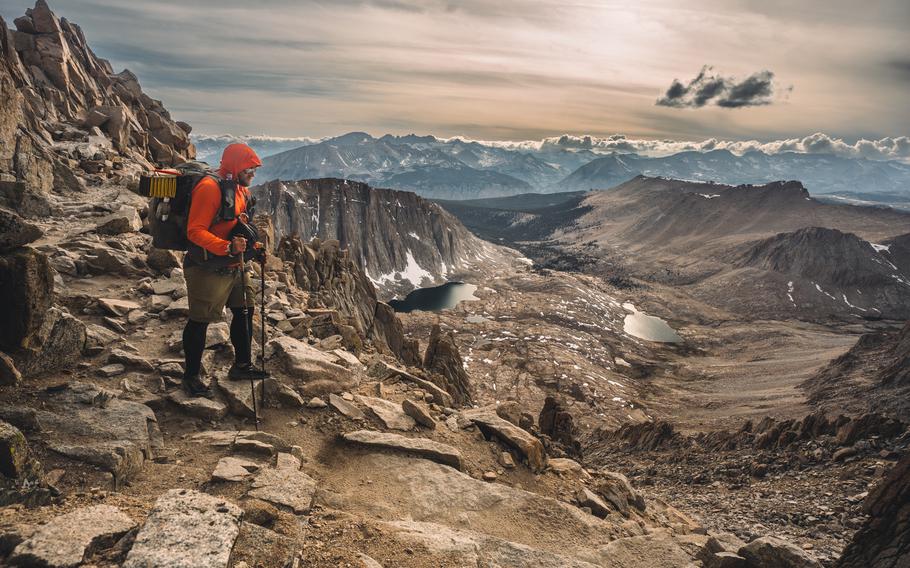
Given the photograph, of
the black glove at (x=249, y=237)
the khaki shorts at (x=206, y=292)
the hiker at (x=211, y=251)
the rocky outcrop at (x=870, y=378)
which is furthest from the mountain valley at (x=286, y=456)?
the rocky outcrop at (x=870, y=378)

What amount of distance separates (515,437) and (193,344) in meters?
7.95

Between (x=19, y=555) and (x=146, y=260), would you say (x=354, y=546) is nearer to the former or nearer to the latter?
(x=19, y=555)

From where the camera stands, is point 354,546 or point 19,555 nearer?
point 19,555

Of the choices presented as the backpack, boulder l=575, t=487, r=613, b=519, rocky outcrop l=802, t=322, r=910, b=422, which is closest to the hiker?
the backpack

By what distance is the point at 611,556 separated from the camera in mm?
8555

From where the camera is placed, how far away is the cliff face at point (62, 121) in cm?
2130

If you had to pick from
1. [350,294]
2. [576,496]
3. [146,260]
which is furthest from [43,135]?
[576,496]

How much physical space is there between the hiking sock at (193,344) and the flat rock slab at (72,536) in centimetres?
467

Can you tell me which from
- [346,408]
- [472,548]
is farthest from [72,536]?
[346,408]

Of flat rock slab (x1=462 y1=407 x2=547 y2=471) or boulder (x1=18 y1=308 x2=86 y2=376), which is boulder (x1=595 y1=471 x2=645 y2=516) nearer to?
flat rock slab (x1=462 y1=407 x2=547 y2=471)

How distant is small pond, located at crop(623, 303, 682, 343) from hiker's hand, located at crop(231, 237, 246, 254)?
16242cm

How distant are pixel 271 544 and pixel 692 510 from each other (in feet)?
66.4

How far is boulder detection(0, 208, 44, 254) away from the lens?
7.73m

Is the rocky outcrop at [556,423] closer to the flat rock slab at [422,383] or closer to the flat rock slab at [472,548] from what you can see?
the flat rock slab at [422,383]
